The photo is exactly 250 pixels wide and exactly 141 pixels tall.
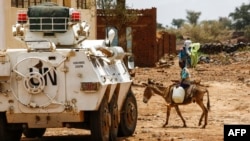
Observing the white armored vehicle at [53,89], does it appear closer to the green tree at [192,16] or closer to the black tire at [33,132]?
the black tire at [33,132]

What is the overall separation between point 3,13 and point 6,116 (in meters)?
12.5

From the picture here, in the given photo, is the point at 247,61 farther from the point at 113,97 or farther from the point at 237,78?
the point at 113,97

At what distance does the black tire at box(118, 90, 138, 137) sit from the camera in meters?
16.3

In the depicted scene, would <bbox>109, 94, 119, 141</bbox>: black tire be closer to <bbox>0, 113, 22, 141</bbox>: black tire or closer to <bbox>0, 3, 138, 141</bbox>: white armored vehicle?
<bbox>0, 3, 138, 141</bbox>: white armored vehicle

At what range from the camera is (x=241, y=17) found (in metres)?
112

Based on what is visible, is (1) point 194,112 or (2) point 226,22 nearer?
(1) point 194,112

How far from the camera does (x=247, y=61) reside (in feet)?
160

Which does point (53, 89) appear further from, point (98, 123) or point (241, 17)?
point (241, 17)

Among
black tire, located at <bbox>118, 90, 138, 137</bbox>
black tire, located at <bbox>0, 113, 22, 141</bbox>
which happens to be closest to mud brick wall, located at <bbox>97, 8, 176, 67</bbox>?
black tire, located at <bbox>118, 90, 138, 137</bbox>

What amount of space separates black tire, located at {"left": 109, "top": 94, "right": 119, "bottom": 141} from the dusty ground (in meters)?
0.81

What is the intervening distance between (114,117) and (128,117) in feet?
4.90

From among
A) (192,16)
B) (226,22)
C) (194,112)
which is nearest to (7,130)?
(194,112)

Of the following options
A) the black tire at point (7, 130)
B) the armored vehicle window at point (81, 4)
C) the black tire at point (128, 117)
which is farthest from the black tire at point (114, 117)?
the armored vehicle window at point (81, 4)

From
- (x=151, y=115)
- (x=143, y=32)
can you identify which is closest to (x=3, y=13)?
(x=151, y=115)
